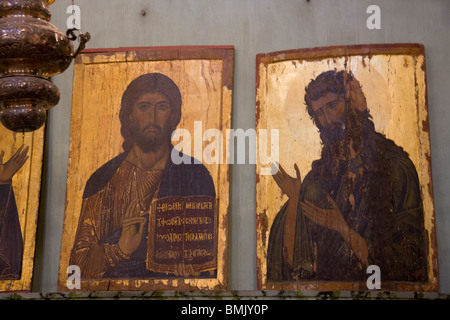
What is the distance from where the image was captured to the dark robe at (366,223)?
4.11 m

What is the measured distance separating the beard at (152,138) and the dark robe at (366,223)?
892 millimetres

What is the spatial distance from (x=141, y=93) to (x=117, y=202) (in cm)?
74

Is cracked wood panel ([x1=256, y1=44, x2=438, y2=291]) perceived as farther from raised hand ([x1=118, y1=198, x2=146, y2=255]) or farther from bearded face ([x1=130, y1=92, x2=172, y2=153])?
raised hand ([x1=118, y1=198, x2=146, y2=255])

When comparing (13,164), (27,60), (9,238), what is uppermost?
(27,60)

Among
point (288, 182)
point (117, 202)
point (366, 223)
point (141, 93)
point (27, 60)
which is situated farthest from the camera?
point (141, 93)

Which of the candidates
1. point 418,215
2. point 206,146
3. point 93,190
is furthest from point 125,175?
point 418,215

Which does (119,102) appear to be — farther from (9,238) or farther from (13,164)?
(9,238)

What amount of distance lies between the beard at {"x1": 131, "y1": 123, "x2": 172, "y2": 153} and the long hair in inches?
1.6

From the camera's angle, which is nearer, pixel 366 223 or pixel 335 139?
pixel 366 223

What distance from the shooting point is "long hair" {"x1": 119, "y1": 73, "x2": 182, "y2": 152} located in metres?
4.56

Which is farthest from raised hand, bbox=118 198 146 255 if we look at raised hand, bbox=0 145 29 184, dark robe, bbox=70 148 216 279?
raised hand, bbox=0 145 29 184

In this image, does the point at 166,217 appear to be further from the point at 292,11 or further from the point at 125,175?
the point at 292,11

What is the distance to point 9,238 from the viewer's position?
4473 millimetres

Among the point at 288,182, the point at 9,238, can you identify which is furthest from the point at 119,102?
the point at 288,182
